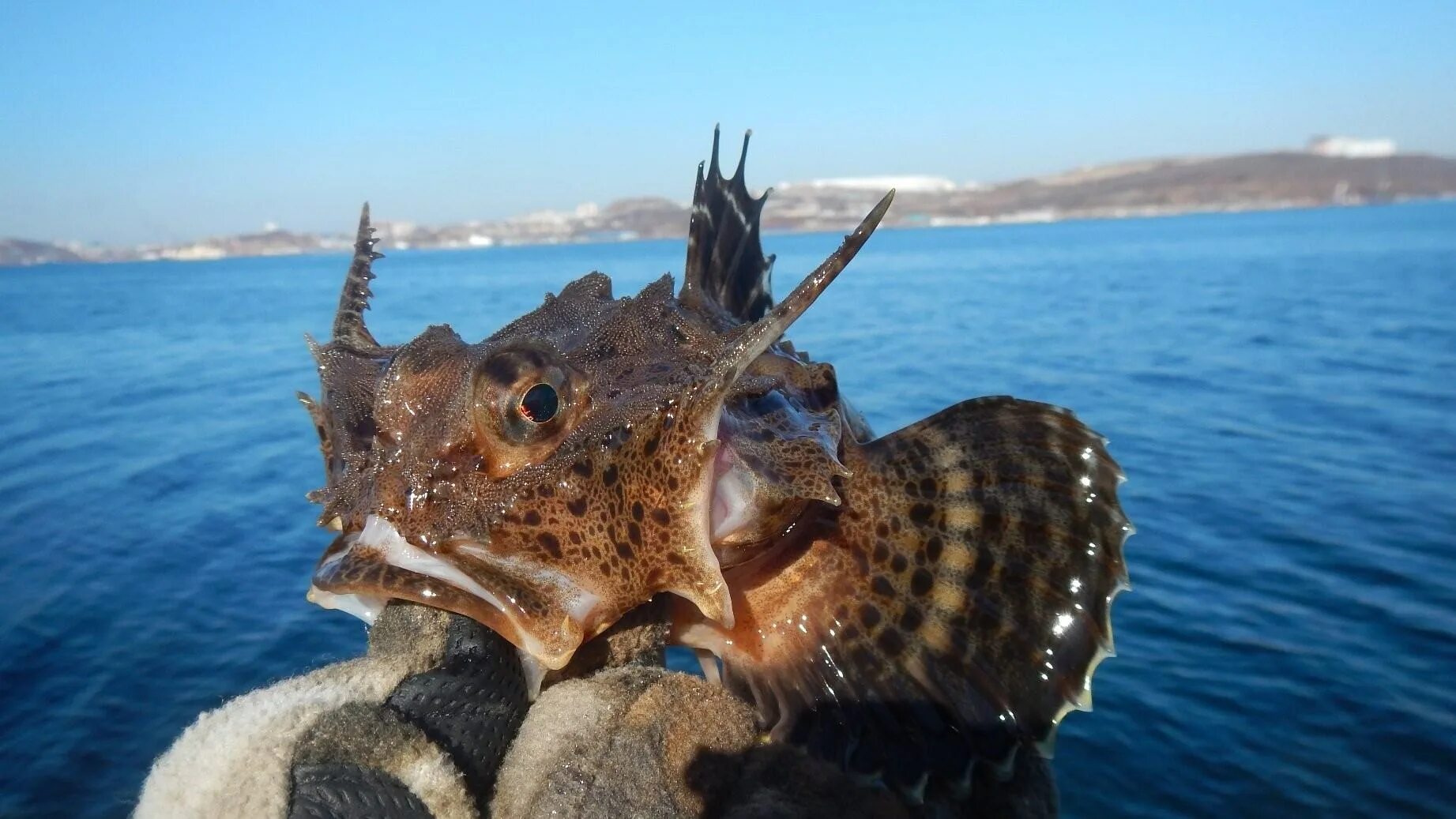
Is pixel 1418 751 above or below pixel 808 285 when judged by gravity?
below

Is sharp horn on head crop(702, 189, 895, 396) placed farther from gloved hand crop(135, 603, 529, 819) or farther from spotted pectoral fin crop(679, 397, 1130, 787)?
gloved hand crop(135, 603, 529, 819)

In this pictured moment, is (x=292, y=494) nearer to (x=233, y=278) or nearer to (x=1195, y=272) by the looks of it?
(x=1195, y=272)

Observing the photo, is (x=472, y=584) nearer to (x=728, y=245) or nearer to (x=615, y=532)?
(x=615, y=532)

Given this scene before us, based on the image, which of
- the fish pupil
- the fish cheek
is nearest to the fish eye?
the fish pupil

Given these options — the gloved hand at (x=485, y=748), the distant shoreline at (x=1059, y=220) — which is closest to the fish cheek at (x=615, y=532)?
the gloved hand at (x=485, y=748)

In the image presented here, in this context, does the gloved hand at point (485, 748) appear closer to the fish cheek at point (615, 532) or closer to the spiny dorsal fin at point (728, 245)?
the fish cheek at point (615, 532)

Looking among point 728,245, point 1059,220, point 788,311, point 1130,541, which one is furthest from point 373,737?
point 1059,220

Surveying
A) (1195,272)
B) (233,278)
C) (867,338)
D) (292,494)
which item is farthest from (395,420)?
(233,278)
